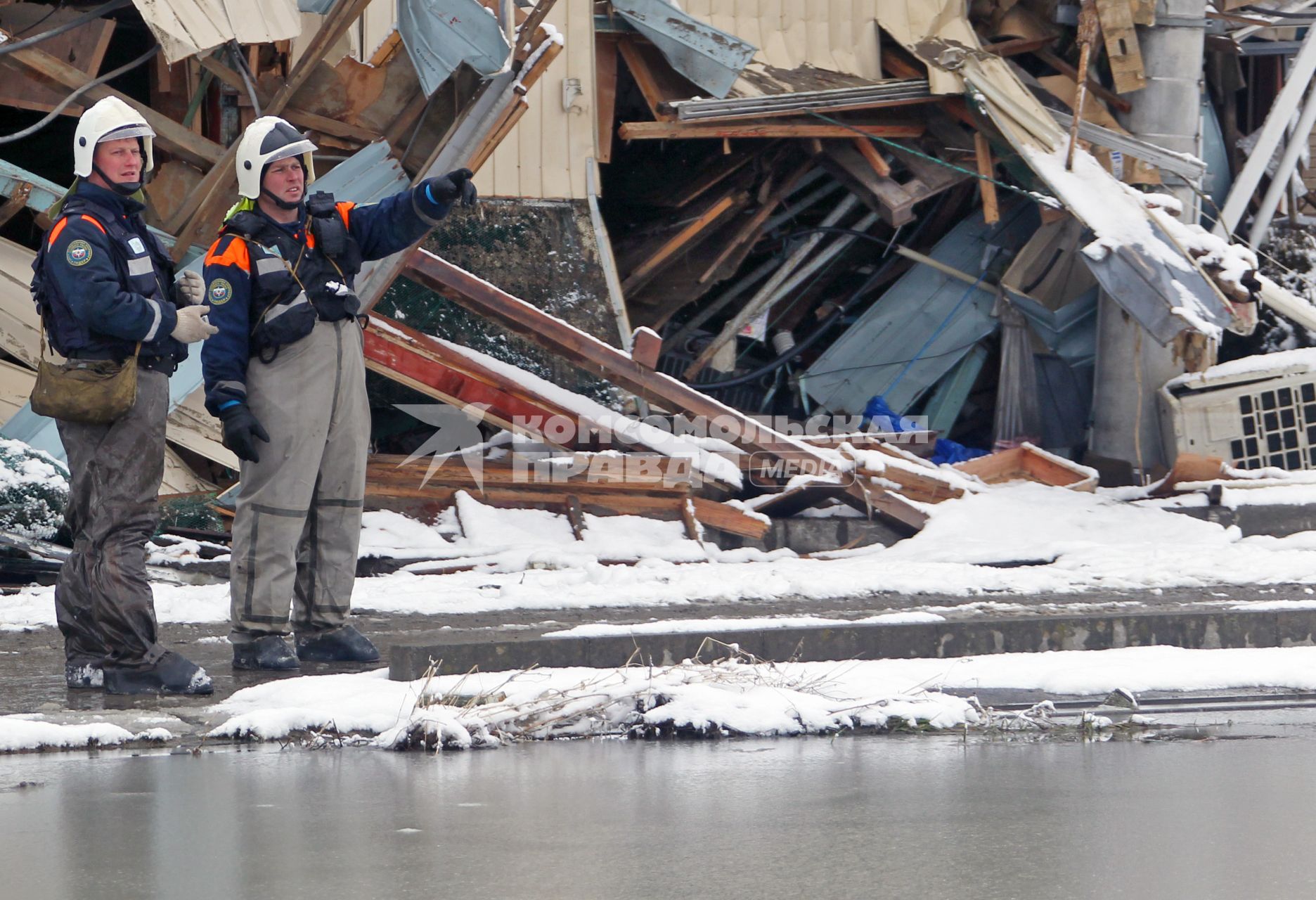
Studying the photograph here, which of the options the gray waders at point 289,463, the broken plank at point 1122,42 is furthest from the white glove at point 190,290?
the broken plank at point 1122,42

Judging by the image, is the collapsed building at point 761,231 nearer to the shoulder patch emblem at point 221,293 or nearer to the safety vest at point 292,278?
the safety vest at point 292,278

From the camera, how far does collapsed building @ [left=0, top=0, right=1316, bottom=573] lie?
29.2 feet

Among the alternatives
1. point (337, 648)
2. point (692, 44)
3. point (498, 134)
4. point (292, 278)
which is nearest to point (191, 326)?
point (292, 278)

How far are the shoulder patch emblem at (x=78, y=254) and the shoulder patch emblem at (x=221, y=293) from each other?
59cm

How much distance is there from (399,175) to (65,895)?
6138 mm

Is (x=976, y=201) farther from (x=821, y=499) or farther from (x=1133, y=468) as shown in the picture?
(x=821, y=499)

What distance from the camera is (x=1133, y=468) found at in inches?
459

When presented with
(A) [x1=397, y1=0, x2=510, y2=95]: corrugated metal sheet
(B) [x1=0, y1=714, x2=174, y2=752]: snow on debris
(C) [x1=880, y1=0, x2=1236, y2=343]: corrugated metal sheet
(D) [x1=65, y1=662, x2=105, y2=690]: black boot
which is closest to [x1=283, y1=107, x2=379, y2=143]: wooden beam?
(A) [x1=397, y1=0, x2=510, y2=95]: corrugated metal sheet

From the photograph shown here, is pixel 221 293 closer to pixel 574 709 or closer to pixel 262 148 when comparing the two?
pixel 262 148

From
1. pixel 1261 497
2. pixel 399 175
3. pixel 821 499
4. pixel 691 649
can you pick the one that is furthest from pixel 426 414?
pixel 1261 497

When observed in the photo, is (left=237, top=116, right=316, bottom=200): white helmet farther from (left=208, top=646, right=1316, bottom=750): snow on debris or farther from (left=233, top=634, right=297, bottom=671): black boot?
(left=208, top=646, right=1316, bottom=750): snow on debris

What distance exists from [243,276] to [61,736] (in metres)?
1.88

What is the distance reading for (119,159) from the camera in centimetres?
551

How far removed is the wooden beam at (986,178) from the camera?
456 inches
